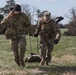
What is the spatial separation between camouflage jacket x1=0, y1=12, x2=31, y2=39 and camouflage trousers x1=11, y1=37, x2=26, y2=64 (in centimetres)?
23

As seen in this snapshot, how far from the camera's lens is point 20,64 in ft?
37.2

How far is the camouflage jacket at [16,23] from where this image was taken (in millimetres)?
11102

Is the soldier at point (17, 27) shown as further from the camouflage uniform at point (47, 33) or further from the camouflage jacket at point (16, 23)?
the camouflage uniform at point (47, 33)

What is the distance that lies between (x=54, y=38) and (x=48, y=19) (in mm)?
674

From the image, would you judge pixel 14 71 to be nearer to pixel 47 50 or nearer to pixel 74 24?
pixel 47 50

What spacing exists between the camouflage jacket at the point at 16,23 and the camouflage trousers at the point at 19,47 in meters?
0.23

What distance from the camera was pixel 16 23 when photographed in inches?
437

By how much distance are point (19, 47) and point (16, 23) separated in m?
0.76

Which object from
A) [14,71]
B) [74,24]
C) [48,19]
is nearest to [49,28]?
[48,19]

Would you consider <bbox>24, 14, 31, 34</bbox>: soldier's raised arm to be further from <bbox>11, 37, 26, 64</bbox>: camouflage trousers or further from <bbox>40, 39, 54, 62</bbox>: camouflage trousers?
<bbox>40, 39, 54, 62</bbox>: camouflage trousers

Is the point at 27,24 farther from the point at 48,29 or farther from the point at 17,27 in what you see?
the point at 48,29

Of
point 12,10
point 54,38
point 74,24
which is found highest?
point 12,10

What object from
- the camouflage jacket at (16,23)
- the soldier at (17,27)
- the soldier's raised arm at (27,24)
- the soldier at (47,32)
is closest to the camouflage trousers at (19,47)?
the soldier at (17,27)

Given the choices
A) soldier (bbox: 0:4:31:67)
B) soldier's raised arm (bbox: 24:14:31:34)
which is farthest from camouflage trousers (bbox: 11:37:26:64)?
soldier's raised arm (bbox: 24:14:31:34)
